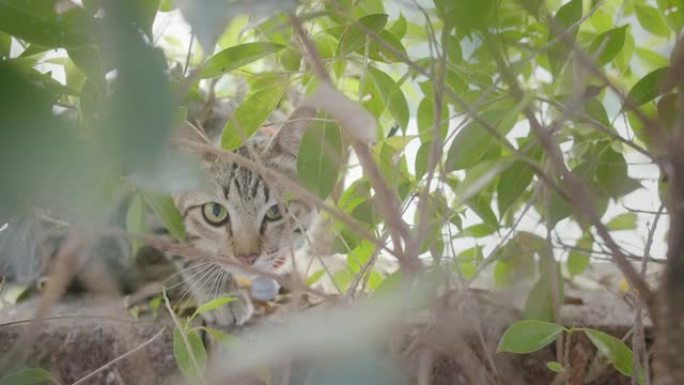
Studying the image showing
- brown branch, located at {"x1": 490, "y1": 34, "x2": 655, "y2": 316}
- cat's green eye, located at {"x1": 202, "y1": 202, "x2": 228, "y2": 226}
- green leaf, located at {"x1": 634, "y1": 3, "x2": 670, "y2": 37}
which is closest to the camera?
brown branch, located at {"x1": 490, "y1": 34, "x2": 655, "y2": 316}

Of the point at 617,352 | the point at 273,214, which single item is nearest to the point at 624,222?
the point at 617,352

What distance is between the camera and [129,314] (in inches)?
44.6

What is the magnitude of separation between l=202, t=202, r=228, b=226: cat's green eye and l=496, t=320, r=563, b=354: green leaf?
0.88 metres

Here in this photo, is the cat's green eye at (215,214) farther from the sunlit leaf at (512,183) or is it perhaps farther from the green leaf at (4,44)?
the green leaf at (4,44)

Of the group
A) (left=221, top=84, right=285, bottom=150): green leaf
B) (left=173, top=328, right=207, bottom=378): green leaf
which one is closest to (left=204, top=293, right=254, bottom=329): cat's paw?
(left=173, top=328, right=207, bottom=378): green leaf

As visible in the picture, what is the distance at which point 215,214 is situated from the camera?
1.42 metres

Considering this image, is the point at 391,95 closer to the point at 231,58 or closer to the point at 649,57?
the point at 231,58

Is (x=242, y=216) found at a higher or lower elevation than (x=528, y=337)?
higher

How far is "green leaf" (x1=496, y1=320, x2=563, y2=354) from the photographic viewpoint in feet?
2.06

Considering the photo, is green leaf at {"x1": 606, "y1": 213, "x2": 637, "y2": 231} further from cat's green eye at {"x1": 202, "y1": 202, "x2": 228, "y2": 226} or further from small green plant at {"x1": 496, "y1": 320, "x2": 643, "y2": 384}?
cat's green eye at {"x1": 202, "y1": 202, "x2": 228, "y2": 226}

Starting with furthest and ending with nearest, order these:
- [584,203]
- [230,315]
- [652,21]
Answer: [230,315] → [652,21] → [584,203]

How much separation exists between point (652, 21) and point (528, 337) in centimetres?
52

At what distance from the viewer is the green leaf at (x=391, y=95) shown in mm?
740

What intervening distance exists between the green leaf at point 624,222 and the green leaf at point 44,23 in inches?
31.1
